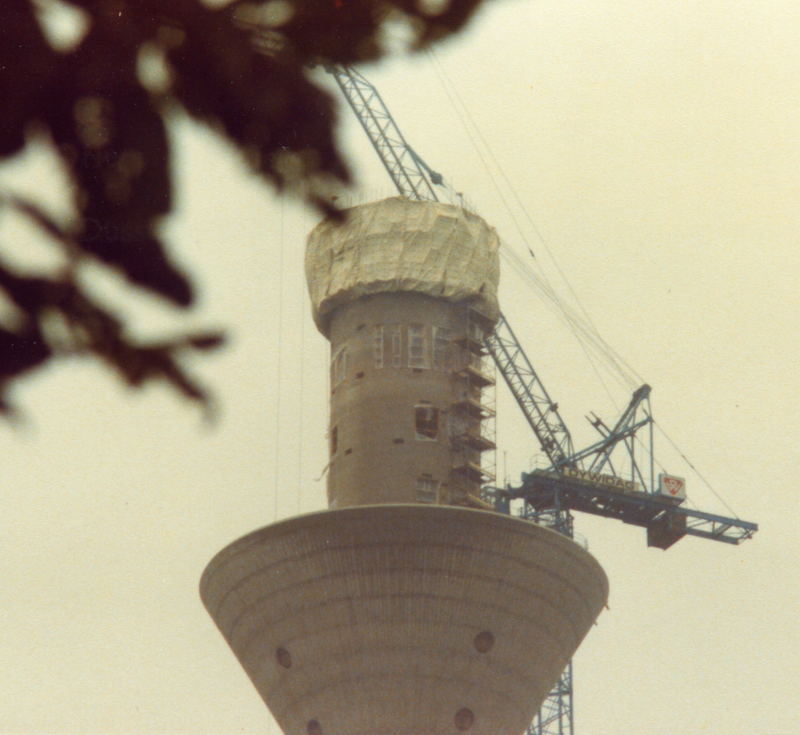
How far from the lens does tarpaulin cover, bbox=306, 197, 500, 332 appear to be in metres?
75.8

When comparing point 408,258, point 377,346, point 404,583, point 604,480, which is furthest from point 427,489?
point 604,480

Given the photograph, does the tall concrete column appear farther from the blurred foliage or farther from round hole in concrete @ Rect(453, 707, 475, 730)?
the blurred foliage

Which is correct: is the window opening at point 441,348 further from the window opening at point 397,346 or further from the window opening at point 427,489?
the window opening at point 427,489

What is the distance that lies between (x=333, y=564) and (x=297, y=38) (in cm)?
6226

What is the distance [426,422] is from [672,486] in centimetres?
2410

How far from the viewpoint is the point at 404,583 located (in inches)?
2621

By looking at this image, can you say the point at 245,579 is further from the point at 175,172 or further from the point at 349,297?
the point at 175,172

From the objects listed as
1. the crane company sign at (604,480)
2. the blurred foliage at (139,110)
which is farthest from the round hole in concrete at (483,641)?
the blurred foliage at (139,110)

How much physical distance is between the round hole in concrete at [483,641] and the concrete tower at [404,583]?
0.06m

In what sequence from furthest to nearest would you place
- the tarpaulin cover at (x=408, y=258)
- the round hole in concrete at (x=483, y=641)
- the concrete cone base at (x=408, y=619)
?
the tarpaulin cover at (x=408, y=258) → the round hole in concrete at (x=483, y=641) → the concrete cone base at (x=408, y=619)

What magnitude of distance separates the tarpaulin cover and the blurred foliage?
6954 cm

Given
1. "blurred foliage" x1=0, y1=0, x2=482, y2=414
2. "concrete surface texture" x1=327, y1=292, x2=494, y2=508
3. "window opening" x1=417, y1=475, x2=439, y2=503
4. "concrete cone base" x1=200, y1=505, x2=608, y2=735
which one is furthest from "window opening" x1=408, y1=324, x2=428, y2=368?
"blurred foliage" x1=0, y1=0, x2=482, y2=414

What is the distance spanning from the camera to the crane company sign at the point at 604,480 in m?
92.1

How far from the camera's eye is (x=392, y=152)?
9231cm
